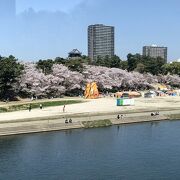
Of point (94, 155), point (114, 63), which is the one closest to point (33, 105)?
point (94, 155)

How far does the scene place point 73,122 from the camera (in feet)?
200

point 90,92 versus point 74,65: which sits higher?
point 74,65

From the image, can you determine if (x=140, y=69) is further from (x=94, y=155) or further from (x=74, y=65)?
(x=94, y=155)

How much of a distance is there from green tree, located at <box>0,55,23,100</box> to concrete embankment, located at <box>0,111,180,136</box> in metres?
23.0

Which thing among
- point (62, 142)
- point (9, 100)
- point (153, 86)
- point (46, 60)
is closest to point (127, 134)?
point (62, 142)

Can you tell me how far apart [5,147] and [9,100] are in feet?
119

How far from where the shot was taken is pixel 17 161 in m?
41.9

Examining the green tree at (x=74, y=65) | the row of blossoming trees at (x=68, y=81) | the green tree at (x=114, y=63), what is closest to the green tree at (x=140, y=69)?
the green tree at (x=114, y=63)

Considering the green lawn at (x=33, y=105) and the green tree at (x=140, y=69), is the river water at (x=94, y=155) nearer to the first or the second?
the green lawn at (x=33, y=105)

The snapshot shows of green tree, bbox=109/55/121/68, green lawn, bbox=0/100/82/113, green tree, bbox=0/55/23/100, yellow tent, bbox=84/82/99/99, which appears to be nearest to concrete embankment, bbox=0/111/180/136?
green lawn, bbox=0/100/82/113

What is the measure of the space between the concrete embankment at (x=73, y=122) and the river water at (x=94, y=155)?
1731mm

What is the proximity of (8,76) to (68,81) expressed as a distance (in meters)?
18.6

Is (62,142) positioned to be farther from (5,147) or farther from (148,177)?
(148,177)

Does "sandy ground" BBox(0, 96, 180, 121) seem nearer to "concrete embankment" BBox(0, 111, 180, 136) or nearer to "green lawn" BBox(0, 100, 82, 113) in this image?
"concrete embankment" BBox(0, 111, 180, 136)
